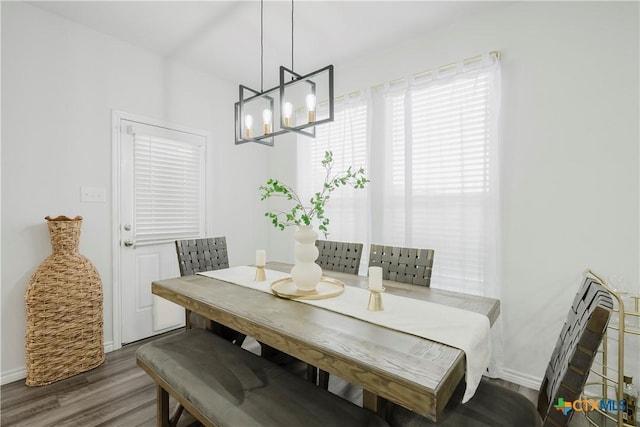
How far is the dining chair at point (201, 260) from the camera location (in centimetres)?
219

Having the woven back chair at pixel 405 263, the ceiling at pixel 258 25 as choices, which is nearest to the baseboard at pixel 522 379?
the woven back chair at pixel 405 263

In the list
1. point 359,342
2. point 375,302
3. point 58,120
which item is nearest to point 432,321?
point 375,302

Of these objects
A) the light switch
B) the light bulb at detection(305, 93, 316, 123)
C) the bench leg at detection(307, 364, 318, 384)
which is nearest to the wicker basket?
the light switch

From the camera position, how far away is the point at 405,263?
2.08 meters

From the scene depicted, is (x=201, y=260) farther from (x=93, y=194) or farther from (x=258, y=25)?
(x=258, y=25)

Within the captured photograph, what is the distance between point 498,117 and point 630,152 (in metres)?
0.80

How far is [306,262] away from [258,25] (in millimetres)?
2150

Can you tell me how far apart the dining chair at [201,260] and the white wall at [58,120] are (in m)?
0.91

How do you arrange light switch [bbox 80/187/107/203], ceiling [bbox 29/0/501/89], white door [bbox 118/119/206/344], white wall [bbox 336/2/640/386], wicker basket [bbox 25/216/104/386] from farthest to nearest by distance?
white door [bbox 118/119/206/344]
light switch [bbox 80/187/107/203]
ceiling [bbox 29/0/501/89]
wicker basket [bbox 25/216/104/386]
white wall [bbox 336/2/640/386]

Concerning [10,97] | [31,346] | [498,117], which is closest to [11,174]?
[10,97]

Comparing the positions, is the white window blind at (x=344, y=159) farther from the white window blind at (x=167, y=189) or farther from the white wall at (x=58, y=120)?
the white wall at (x=58, y=120)

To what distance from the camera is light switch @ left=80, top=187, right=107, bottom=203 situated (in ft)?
8.25

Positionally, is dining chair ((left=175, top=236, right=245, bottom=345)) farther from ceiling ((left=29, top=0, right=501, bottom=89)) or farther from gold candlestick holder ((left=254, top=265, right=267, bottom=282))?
ceiling ((left=29, top=0, right=501, bottom=89))

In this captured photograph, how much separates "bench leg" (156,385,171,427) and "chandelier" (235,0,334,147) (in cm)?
156
